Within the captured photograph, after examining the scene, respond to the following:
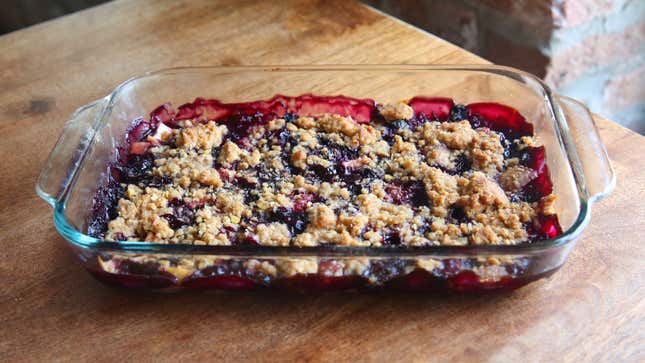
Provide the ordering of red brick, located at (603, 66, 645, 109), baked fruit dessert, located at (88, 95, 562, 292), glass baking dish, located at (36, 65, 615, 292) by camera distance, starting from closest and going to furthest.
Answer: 1. glass baking dish, located at (36, 65, 615, 292)
2. baked fruit dessert, located at (88, 95, 562, 292)
3. red brick, located at (603, 66, 645, 109)

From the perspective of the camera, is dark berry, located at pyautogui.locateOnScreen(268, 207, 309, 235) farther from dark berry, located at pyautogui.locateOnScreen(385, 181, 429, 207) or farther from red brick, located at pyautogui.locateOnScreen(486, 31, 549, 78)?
red brick, located at pyautogui.locateOnScreen(486, 31, 549, 78)

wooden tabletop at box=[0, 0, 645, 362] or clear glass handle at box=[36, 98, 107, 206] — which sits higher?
clear glass handle at box=[36, 98, 107, 206]

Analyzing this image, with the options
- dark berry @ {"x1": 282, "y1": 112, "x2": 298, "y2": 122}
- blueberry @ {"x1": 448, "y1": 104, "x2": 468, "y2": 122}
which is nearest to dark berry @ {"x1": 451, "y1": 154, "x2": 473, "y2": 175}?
blueberry @ {"x1": 448, "y1": 104, "x2": 468, "y2": 122}

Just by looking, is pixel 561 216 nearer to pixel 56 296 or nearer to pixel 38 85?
pixel 56 296

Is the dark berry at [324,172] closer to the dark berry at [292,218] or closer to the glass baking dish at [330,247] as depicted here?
the dark berry at [292,218]

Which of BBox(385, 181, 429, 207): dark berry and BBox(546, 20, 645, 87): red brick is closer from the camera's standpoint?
BBox(385, 181, 429, 207): dark berry

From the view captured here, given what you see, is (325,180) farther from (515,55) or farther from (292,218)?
(515,55)

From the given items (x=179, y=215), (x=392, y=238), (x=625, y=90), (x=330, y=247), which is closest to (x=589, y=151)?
(x=392, y=238)

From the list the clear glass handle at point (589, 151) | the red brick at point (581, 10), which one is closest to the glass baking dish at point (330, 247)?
the clear glass handle at point (589, 151)
